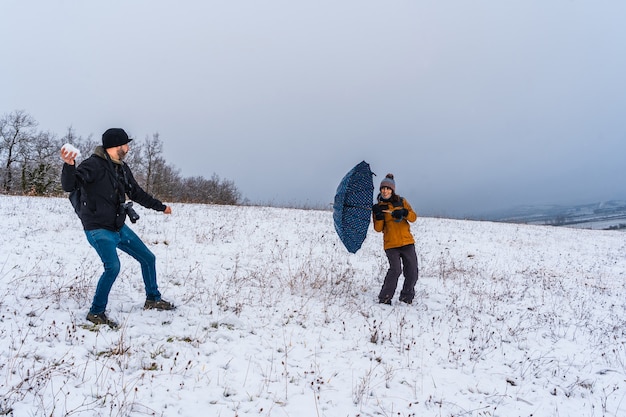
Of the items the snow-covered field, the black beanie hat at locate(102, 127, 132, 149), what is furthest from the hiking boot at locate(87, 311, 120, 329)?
the black beanie hat at locate(102, 127, 132, 149)

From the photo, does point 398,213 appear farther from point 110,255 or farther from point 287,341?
point 110,255

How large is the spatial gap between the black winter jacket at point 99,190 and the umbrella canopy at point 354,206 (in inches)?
147

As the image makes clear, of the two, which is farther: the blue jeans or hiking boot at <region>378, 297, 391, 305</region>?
hiking boot at <region>378, 297, 391, 305</region>

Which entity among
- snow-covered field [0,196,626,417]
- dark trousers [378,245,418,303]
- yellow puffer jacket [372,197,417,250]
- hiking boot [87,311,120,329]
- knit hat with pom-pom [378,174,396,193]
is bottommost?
snow-covered field [0,196,626,417]

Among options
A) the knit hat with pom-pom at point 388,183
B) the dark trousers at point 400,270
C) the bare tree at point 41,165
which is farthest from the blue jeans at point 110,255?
the bare tree at point 41,165

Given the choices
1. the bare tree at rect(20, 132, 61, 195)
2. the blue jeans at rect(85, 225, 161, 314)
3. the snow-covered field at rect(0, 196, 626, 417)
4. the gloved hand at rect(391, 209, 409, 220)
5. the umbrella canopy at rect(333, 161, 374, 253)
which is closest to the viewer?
the snow-covered field at rect(0, 196, 626, 417)

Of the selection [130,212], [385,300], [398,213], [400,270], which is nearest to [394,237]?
[398,213]

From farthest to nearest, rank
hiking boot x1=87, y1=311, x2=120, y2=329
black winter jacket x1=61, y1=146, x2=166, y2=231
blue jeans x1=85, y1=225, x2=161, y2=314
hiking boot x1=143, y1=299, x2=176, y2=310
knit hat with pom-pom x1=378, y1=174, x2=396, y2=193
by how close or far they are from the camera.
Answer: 1. knit hat with pom-pom x1=378, y1=174, x2=396, y2=193
2. hiking boot x1=143, y1=299, x2=176, y2=310
3. hiking boot x1=87, y1=311, x2=120, y2=329
4. blue jeans x1=85, y1=225, x2=161, y2=314
5. black winter jacket x1=61, y1=146, x2=166, y2=231

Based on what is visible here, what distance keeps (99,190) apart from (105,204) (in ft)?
0.65

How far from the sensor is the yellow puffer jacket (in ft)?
21.8

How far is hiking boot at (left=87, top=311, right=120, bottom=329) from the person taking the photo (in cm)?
455

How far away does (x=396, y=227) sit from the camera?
265 inches

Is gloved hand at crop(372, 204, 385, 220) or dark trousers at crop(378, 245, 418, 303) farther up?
A: gloved hand at crop(372, 204, 385, 220)

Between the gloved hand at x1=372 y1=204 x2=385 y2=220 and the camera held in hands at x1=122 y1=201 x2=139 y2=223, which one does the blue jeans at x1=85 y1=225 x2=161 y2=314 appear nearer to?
the camera held in hands at x1=122 y1=201 x2=139 y2=223
